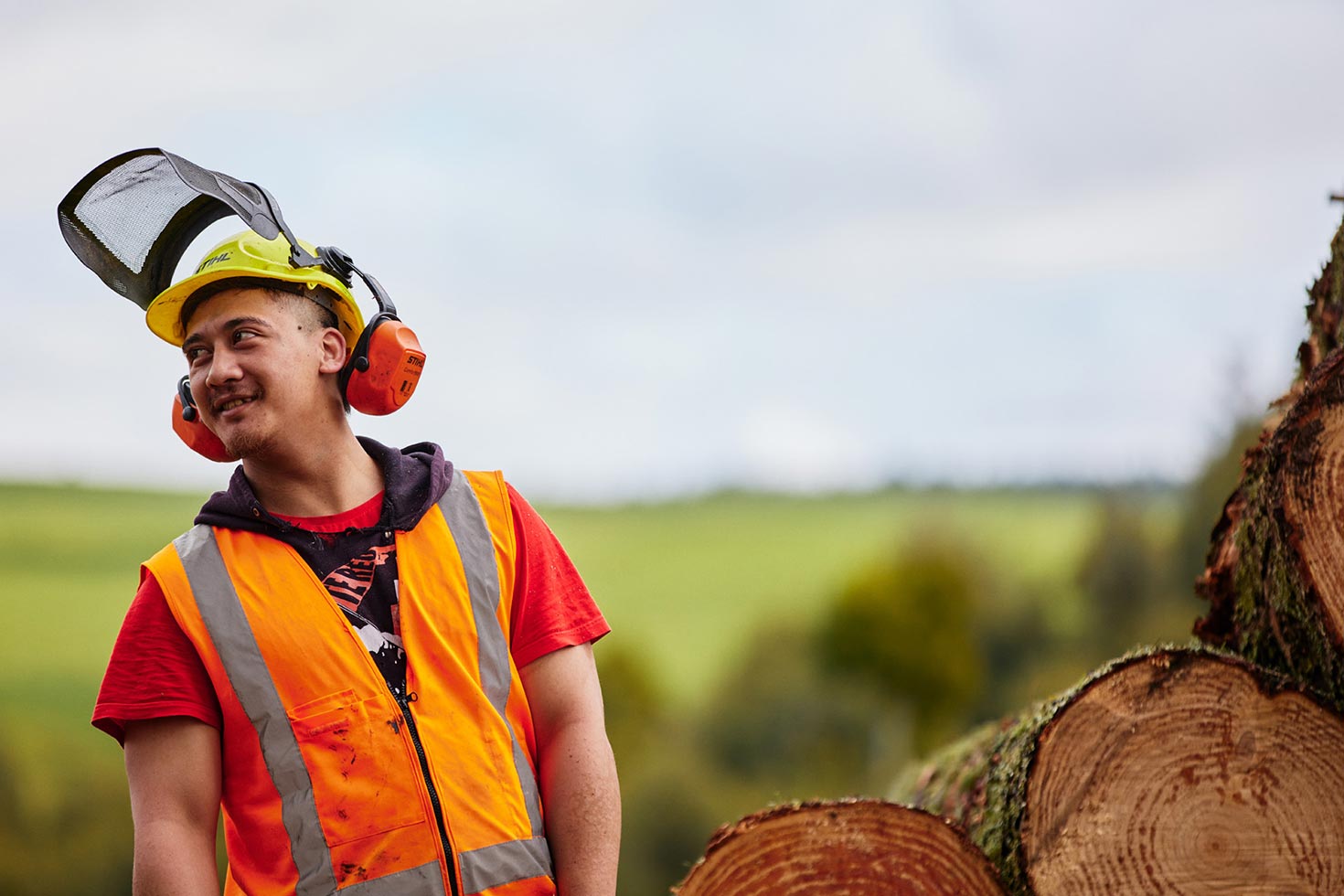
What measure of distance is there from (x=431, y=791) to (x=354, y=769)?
0.52ft

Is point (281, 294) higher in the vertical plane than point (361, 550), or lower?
higher

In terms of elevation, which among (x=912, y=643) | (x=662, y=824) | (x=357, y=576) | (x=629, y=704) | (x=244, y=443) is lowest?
(x=662, y=824)

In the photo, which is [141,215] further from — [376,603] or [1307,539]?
[1307,539]

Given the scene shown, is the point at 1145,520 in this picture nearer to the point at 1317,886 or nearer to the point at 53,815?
the point at 53,815

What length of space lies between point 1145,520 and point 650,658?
13413 millimetres

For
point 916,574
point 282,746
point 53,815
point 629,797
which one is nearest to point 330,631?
point 282,746

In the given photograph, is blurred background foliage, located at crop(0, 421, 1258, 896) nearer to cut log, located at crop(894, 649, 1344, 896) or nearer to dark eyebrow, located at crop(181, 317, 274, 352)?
cut log, located at crop(894, 649, 1344, 896)

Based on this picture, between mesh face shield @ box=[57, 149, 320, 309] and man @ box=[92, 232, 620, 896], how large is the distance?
0.64ft

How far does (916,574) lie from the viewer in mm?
26500

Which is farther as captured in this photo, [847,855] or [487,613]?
[847,855]

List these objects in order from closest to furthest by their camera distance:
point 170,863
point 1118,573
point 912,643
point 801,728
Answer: point 170,863 < point 912,643 < point 801,728 < point 1118,573

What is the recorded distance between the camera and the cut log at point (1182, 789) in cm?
295

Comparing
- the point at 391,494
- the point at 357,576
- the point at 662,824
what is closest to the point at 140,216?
the point at 391,494

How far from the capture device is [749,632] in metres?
37.2
